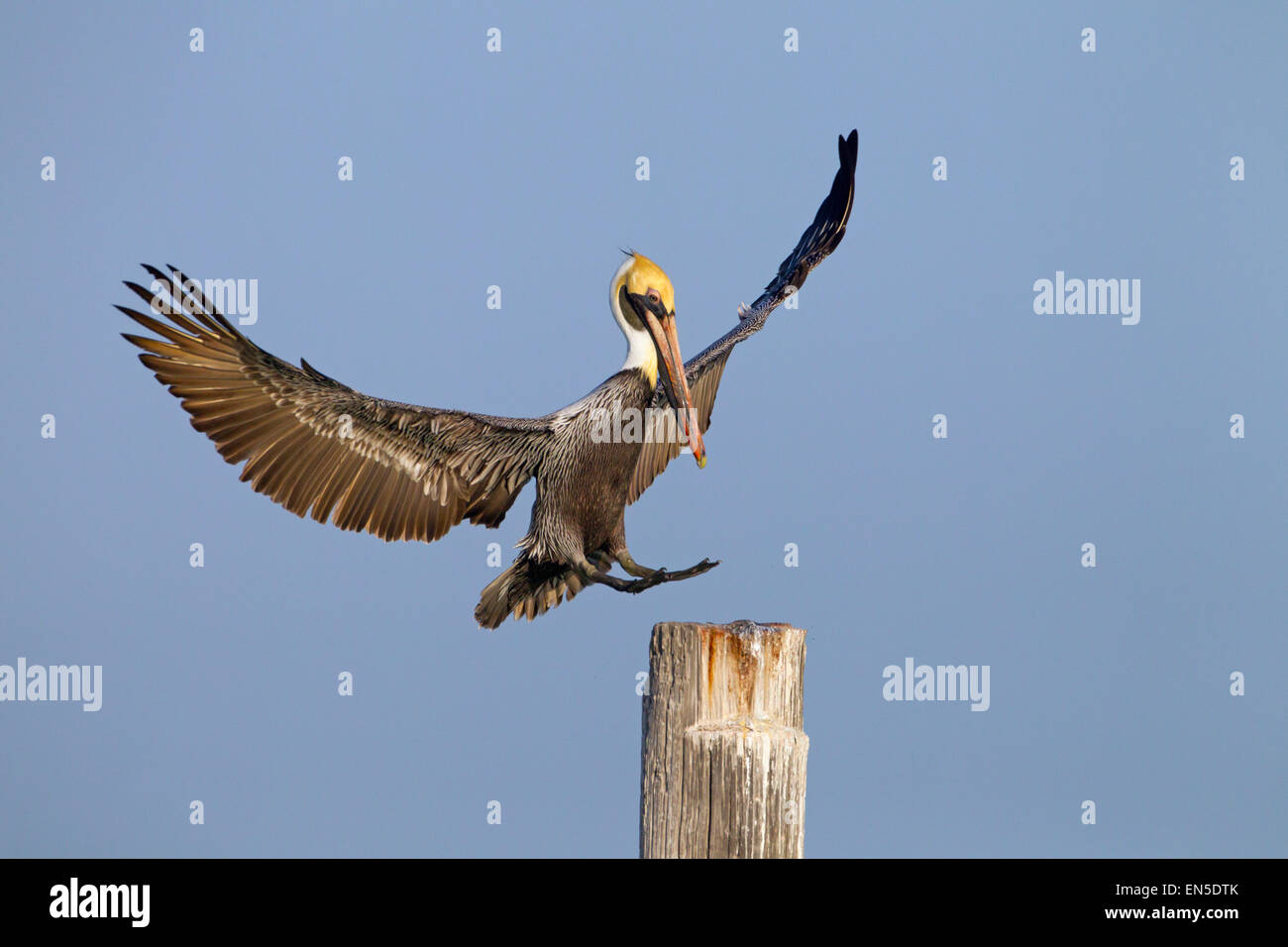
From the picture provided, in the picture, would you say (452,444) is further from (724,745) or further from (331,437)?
(724,745)

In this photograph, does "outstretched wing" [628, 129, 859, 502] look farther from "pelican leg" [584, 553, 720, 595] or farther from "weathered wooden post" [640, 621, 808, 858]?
"weathered wooden post" [640, 621, 808, 858]

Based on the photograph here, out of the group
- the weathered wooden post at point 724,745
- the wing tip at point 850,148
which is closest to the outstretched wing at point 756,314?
the wing tip at point 850,148

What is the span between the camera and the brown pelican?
7273mm

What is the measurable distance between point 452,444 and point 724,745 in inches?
135

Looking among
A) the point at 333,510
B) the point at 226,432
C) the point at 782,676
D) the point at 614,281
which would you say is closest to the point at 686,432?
the point at 614,281

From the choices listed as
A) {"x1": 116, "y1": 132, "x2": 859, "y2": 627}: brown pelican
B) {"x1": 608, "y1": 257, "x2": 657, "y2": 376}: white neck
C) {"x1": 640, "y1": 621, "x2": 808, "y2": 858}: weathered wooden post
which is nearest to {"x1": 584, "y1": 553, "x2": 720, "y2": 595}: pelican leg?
{"x1": 116, "y1": 132, "x2": 859, "y2": 627}: brown pelican

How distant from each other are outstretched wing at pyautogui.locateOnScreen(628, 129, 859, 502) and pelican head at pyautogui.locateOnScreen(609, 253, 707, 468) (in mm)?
205

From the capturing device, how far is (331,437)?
7605 mm

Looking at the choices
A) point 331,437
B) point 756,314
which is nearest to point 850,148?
point 756,314

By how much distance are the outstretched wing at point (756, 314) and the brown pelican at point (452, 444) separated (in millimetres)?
414

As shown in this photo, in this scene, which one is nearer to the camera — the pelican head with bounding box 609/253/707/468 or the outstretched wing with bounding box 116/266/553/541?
the outstretched wing with bounding box 116/266/553/541

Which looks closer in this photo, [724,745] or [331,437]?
[724,745]

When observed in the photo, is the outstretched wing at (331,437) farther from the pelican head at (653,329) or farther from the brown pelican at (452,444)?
the pelican head at (653,329)
